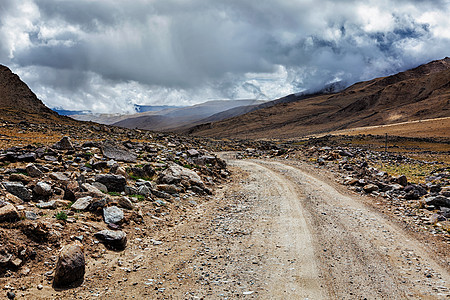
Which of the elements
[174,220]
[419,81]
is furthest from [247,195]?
[419,81]

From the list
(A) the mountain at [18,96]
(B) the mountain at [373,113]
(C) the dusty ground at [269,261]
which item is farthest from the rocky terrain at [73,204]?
(B) the mountain at [373,113]

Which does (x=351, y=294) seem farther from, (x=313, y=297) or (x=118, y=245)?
(x=118, y=245)

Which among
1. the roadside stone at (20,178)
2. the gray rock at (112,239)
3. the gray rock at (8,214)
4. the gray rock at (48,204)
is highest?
the roadside stone at (20,178)

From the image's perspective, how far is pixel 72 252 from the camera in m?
6.45

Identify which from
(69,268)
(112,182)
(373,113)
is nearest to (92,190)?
(112,182)

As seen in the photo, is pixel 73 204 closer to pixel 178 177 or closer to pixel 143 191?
pixel 143 191

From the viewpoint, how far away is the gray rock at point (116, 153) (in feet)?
58.1

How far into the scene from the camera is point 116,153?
18109 millimetres

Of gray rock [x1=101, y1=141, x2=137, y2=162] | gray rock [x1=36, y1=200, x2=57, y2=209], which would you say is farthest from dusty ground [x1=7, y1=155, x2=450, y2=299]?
gray rock [x1=101, y1=141, x2=137, y2=162]

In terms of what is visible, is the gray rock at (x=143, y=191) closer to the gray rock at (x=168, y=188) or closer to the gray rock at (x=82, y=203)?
the gray rock at (x=168, y=188)

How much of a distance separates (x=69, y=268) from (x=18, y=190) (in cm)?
468

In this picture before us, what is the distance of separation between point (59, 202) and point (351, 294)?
30.6 ft

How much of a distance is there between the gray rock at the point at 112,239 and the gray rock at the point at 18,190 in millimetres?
3108

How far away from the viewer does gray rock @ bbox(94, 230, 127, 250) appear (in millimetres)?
7941
